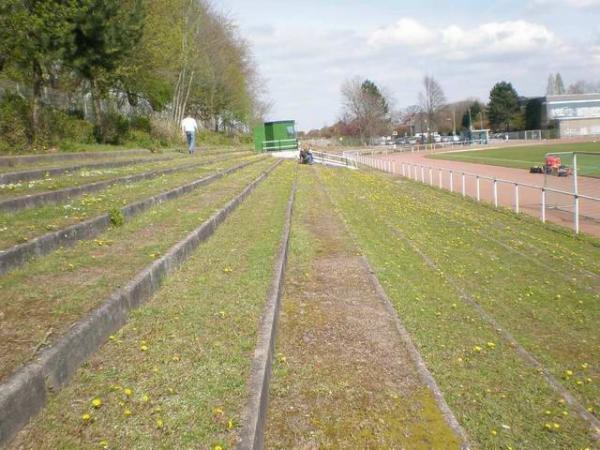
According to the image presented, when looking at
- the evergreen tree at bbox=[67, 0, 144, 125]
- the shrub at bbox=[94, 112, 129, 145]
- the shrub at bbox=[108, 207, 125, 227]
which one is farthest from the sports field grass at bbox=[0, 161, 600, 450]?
the shrub at bbox=[94, 112, 129, 145]

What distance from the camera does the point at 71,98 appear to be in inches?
769

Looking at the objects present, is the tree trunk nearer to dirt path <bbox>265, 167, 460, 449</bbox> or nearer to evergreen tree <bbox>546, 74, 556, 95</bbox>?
dirt path <bbox>265, 167, 460, 449</bbox>

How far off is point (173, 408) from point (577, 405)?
300cm

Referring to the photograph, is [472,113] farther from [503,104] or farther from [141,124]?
[141,124]

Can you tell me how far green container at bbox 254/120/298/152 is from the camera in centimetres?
4091

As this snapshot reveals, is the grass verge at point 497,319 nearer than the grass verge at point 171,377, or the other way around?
the grass verge at point 171,377

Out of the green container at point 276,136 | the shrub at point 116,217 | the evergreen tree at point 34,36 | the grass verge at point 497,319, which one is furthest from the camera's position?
the green container at point 276,136

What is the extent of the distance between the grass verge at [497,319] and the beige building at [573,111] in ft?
281

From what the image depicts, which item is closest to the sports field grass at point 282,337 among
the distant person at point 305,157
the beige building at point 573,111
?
the distant person at point 305,157

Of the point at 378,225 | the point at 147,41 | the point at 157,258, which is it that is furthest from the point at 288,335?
the point at 147,41

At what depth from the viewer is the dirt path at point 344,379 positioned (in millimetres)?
3537

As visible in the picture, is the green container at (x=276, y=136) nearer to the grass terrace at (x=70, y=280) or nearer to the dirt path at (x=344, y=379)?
the grass terrace at (x=70, y=280)

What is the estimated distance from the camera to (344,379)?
420cm

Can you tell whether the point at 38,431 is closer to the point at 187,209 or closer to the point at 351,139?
the point at 187,209
